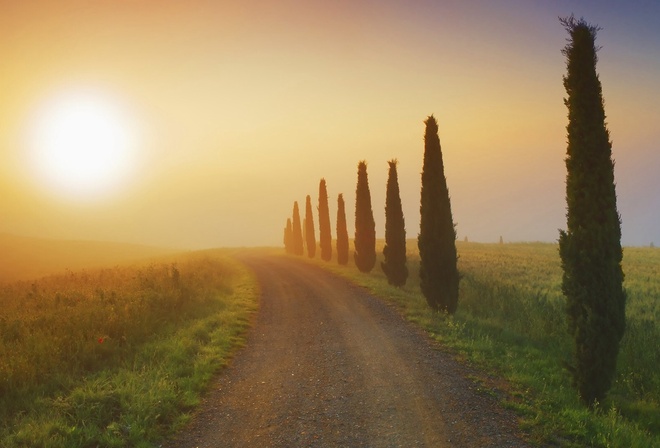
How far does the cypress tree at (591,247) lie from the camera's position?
894cm

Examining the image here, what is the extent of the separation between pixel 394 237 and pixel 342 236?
13.1 metres

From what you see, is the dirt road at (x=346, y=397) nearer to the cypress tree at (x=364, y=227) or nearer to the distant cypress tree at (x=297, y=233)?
the cypress tree at (x=364, y=227)

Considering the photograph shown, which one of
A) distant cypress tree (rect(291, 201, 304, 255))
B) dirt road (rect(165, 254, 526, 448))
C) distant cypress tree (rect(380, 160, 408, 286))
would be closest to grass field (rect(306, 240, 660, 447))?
dirt road (rect(165, 254, 526, 448))

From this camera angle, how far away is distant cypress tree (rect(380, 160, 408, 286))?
25766 millimetres

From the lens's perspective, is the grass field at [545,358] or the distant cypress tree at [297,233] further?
the distant cypress tree at [297,233]

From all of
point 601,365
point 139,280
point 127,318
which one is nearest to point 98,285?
point 139,280

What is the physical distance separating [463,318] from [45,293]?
16204mm

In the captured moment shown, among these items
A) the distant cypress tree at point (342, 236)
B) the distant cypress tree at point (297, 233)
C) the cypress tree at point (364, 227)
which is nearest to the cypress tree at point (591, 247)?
the cypress tree at point (364, 227)

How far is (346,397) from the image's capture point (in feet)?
27.1

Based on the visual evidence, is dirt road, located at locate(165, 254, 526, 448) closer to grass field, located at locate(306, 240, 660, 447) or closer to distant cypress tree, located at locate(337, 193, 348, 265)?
grass field, located at locate(306, 240, 660, 447)

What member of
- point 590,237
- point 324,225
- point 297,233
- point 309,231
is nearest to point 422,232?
point 590,237

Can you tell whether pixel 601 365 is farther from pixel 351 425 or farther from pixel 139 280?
pixel 139 280

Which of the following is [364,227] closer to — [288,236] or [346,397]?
[346,397]

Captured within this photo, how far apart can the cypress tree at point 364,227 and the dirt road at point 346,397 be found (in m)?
18.2
